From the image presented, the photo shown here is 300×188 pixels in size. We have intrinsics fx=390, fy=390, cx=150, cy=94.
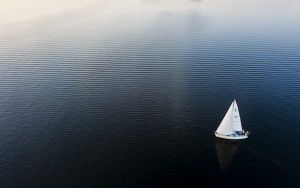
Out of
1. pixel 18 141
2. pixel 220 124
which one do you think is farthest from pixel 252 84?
pixel 18 141

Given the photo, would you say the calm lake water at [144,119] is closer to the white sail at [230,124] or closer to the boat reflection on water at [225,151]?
the boat reflection on water at [225,151]

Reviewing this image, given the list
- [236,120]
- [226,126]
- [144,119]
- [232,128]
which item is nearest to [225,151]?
[226,126]

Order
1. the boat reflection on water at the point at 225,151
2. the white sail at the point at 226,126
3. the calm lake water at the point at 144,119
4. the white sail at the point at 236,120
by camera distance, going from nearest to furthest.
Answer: the calm lake water at the point at 144,119 < the boat reflection on water at the point at 225,151 < the white sail at the point at 226,126 < the white sail at the point at 236,120

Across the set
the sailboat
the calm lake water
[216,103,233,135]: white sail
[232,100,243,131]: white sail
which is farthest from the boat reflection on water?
[232,100,243,131]: white sail

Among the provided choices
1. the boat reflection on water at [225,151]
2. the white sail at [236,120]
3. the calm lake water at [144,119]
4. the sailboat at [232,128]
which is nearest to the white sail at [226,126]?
the sailboat at [232,128]

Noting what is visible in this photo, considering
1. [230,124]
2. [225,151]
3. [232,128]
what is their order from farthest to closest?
[232,128], [230,124], [225,151]

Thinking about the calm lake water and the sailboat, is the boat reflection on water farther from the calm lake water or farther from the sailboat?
the sailboat

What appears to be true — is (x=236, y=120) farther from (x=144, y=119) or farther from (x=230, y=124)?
(x=144, y=119)
